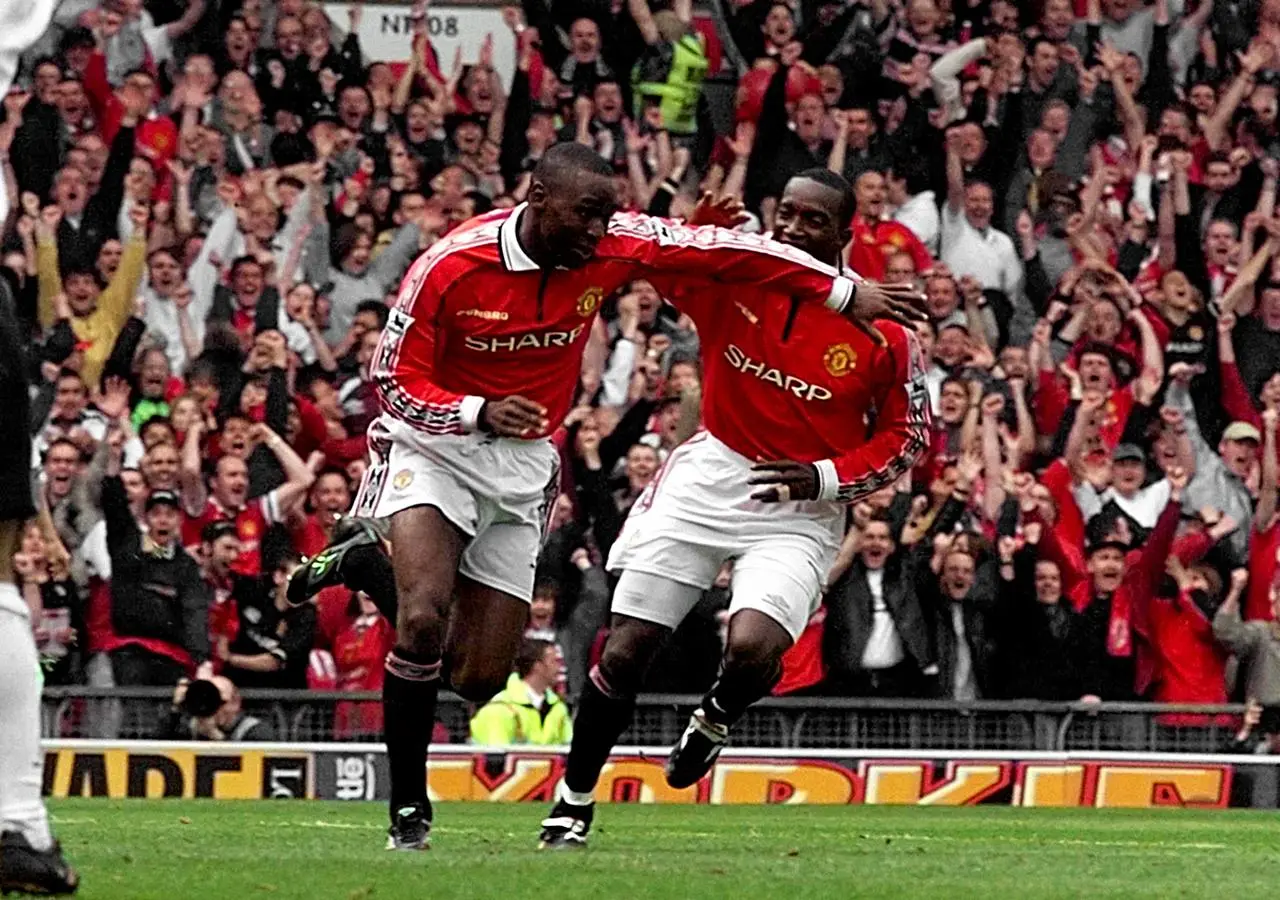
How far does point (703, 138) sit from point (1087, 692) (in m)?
6.28

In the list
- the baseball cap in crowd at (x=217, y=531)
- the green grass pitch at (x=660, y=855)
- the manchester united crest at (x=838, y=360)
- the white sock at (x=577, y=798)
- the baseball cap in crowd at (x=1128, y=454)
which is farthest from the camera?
the baseball cap in crowd at (x=1128, y=454)

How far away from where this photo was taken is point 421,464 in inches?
405

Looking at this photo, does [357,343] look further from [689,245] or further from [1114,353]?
[689,245]

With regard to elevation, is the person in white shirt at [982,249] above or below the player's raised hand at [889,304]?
above

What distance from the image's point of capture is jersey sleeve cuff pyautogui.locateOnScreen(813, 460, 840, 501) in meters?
11.0

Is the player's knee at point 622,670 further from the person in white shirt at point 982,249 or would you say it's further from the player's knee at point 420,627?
the person in white shirt at point 982,249

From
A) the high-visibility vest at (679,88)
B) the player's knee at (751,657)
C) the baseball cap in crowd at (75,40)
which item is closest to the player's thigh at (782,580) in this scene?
the player's knee at (751,657)

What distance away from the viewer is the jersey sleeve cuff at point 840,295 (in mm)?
10703

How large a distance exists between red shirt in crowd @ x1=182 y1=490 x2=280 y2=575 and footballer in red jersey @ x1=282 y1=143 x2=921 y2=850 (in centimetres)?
619

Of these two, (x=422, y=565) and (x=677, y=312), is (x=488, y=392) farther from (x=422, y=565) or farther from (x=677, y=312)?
(x=677, y=312)

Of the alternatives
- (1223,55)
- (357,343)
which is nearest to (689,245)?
→ (357,343)

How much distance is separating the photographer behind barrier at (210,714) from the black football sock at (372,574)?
4858 millimetres

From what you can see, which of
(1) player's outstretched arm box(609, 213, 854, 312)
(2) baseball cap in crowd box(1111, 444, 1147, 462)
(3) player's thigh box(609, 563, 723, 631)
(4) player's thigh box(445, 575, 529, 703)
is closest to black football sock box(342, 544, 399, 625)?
(4) player's thigh box(445, 575, 529, 703)

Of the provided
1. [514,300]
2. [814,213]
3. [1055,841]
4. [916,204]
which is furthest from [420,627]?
[916,204]
